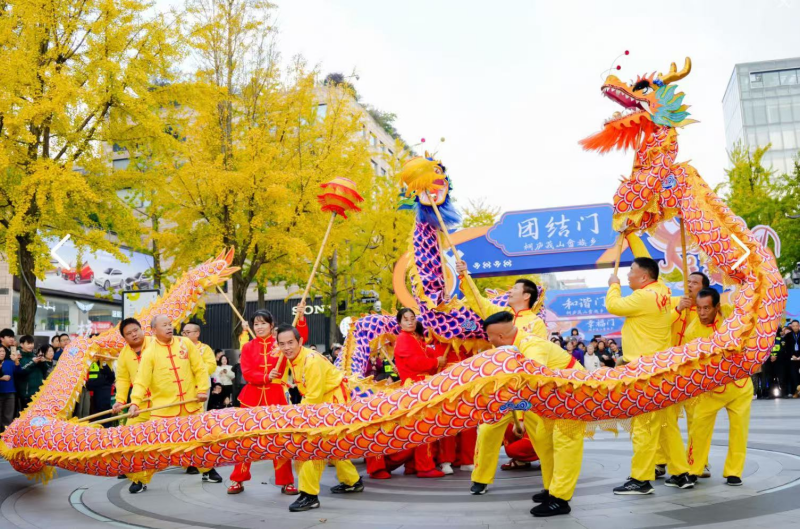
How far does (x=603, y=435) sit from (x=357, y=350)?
174 inches

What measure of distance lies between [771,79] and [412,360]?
46.0 meters

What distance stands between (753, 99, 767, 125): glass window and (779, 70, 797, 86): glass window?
75.5 inches

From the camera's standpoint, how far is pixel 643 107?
5996mm

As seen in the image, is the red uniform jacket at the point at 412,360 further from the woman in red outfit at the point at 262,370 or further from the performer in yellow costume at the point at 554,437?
the performer in yellow costume at the point at 554,437

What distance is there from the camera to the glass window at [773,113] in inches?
1739

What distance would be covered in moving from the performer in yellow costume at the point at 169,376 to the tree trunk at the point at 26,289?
21.0 feet

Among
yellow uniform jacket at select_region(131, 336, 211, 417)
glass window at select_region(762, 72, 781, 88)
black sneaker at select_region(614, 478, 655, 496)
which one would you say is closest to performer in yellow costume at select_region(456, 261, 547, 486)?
black sneaker at select_region(614, 478, 655, 496)

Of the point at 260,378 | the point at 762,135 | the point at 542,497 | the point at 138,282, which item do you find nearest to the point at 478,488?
the point at 542,497

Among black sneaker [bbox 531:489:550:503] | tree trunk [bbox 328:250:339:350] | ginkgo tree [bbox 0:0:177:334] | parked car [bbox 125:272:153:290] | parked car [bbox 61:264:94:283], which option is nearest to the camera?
black sneaker [bbox 531:489:550:503]

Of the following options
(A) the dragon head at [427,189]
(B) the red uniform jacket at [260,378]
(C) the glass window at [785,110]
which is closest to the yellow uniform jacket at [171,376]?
(B) the red uniform jacket at [260,378]

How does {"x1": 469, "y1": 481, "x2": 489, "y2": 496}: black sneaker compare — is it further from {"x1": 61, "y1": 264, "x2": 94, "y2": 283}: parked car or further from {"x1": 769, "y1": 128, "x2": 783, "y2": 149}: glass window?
{"x1": 769, "y1": 128, "x2": 783, "y2": 149}: glass window

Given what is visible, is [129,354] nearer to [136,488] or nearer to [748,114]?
[136,488]

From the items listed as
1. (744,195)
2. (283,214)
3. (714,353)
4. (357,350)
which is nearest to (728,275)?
(714,353)

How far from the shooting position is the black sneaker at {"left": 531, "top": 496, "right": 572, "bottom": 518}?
16.5ft
